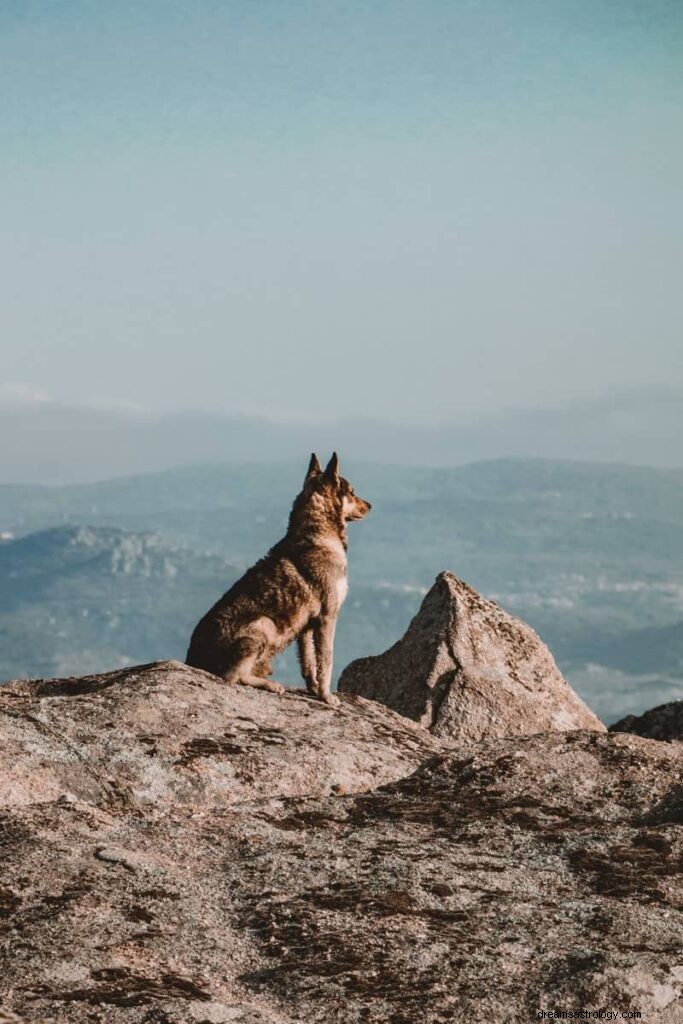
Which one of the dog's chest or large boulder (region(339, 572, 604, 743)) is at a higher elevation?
the dog's chest

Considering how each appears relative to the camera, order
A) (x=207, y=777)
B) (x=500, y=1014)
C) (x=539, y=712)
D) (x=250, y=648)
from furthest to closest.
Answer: (x=539, y=712)
(x=250, y=648)
(x=207, y=777)
(x=500, y=1014)

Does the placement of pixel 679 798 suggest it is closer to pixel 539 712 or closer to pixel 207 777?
pixel 207 777

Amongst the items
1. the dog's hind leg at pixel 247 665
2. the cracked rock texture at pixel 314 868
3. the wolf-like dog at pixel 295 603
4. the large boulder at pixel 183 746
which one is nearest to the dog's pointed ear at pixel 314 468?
the wolf-like dog at pixel 295 603

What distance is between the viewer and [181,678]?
17.2 m

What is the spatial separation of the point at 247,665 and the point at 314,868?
30.2 ft

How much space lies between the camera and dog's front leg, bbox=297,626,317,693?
20328 mm

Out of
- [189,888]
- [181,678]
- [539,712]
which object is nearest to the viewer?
[189,888]

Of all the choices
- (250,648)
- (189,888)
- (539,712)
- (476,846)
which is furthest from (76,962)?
(539,712)

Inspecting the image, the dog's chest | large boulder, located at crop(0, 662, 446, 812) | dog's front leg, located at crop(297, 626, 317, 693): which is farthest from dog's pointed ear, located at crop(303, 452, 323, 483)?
large boulder, located at crop(0, 662, 446, 812)

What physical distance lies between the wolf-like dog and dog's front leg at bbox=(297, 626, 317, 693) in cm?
2

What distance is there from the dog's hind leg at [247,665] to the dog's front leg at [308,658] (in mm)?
566

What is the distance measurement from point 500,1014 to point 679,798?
18.3 feet

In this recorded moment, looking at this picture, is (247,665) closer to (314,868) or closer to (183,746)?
(183,746)

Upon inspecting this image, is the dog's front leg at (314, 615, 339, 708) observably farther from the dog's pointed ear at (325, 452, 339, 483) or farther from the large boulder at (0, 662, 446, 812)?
the dog's pointed ear at (325, 452, 339, 483)
